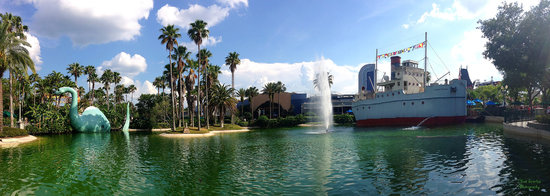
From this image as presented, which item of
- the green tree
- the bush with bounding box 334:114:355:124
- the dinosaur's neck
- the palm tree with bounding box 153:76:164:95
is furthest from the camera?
the palm tree with bounding box 153:76:164:95

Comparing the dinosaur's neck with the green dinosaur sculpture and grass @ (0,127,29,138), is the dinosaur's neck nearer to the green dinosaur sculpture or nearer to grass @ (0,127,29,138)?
the green dinosaur sculpture

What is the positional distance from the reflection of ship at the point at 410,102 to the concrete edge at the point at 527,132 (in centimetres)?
1667

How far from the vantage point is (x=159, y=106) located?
58.3 m

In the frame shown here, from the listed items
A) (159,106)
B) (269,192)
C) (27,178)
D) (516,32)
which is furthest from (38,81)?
(516,32)

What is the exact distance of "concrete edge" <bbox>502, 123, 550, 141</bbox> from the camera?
886 inches

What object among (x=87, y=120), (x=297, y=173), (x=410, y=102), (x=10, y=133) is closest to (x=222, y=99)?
(x=87, y=120)

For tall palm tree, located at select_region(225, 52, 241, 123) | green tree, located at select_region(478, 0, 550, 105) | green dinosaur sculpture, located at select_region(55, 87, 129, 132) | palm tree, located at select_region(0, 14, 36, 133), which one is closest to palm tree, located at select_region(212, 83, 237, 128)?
tall palm tree, located at select_region(225, 52, 241, 123)

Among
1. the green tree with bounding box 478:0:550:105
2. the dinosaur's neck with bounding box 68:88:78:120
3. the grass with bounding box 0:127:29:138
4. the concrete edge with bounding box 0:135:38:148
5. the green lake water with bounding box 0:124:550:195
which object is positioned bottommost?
the concrete edge with bounding box 0:135:38:148

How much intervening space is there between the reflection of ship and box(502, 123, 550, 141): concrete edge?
16667mm

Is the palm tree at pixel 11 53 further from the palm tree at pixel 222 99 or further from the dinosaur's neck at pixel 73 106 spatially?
the palm tree at pixel 222 99

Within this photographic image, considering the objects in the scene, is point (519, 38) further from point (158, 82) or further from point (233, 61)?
point (158, 82)

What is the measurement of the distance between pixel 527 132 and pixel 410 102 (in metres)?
24.4

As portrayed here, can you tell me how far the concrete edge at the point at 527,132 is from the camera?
22500 millimetres

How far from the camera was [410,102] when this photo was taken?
49.0 metres
